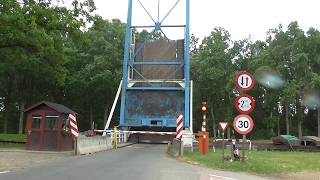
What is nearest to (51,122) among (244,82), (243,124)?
(244,82)

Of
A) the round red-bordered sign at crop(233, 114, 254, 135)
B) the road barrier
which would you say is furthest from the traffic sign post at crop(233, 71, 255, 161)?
the road barrier

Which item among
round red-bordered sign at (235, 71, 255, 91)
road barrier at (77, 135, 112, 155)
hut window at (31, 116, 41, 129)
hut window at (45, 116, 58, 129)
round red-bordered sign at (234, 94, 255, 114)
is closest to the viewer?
round red-bordered sign at (234, 94, 255, 114)

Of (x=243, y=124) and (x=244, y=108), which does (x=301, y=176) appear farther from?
(x=244, y=108)

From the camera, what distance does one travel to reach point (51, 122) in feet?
Result: 76.9

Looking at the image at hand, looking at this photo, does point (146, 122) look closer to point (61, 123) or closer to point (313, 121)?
point (61, 123)

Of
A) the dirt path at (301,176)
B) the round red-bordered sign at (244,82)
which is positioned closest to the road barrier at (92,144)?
the round red-bordered sign at (244,82)

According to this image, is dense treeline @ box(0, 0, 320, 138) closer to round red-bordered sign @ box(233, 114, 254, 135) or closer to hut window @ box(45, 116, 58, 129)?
hut window @ box(45, 116, 58, 129)

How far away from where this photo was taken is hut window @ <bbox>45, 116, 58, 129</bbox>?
2331 cm

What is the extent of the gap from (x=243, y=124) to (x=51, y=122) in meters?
10.9

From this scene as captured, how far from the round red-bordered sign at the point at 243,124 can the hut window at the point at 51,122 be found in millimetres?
10396

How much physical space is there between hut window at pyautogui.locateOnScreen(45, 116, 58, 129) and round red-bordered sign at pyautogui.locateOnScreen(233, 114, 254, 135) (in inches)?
409

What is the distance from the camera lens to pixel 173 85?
37406 mm

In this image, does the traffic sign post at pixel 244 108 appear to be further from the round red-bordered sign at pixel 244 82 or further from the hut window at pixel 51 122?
the hut window at pixel 51 122

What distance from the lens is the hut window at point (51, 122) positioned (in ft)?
76.5
